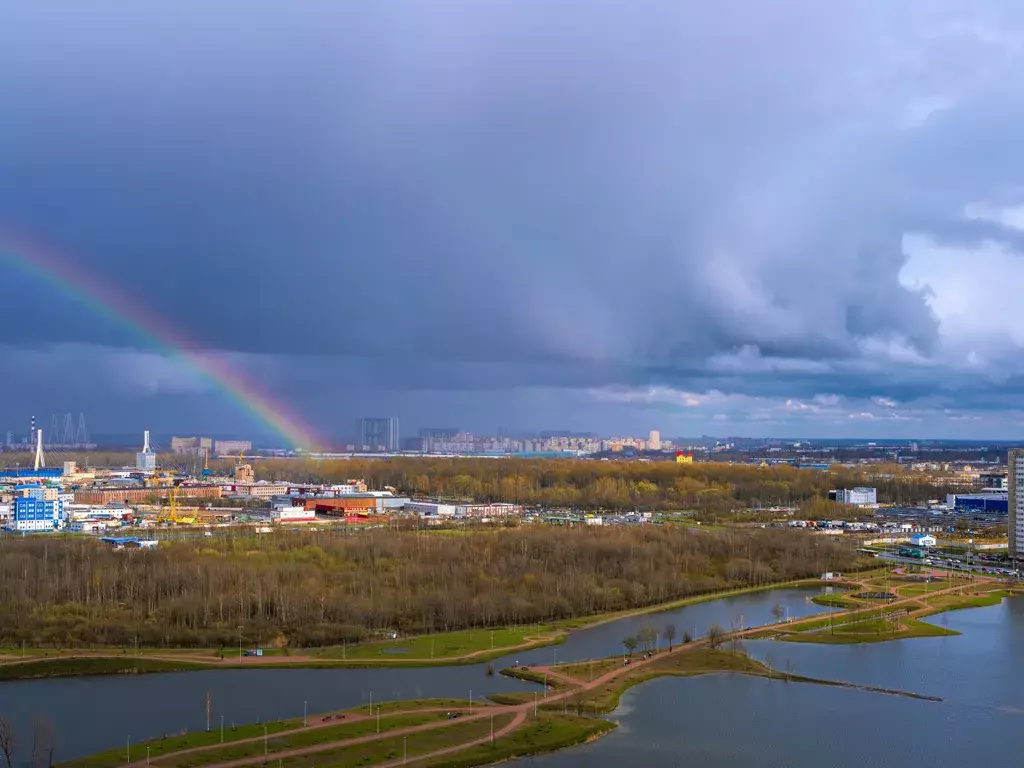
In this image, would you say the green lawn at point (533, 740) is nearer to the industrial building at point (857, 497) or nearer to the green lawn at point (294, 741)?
the green lawn at point (294, 741)

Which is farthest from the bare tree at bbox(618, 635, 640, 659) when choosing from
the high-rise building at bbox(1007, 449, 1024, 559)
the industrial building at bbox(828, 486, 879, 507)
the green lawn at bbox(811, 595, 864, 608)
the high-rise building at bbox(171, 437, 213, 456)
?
the high-rise building at bbox(171, 437, 213, 456)

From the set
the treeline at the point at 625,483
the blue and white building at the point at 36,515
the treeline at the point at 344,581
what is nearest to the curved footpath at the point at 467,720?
the treeline at the point at 344,581

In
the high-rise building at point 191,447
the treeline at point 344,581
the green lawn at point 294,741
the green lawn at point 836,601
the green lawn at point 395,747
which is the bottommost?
the green lawn at point 836,601

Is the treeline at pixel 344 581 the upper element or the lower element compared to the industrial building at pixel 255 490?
lower

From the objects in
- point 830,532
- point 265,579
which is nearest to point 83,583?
point 265,579

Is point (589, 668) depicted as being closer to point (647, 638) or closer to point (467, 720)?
point (647, 638)

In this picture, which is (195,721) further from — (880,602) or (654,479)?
(654,479)

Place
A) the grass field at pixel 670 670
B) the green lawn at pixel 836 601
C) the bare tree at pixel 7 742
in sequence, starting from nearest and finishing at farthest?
1. the bare tree at pixel 7 742
2. the grass field at pixel 670 670
3. the green lawn at pixel 836 601
